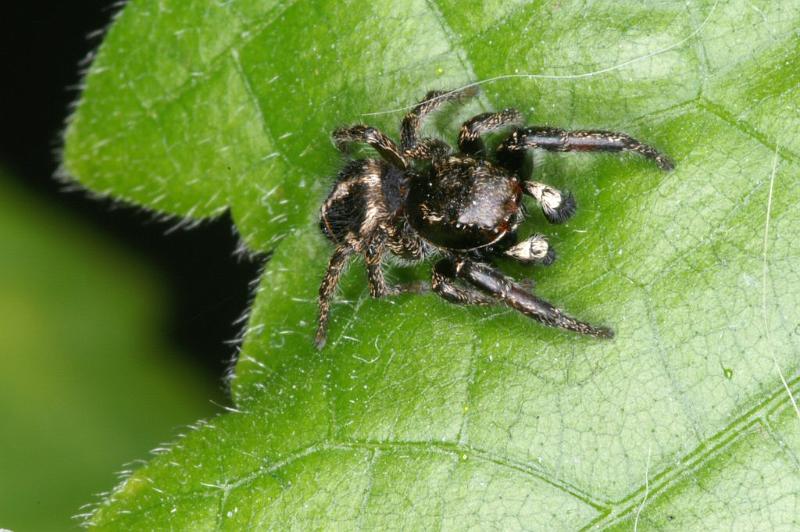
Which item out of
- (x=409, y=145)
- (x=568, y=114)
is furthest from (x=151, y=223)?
(x=568, y=114)

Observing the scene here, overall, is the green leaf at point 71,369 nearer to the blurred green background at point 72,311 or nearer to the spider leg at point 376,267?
the blurred green background at point 72,311

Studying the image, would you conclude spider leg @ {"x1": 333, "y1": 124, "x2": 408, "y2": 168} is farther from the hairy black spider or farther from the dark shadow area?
the dark shadow area

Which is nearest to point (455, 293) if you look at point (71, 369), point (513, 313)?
point (513, 313)

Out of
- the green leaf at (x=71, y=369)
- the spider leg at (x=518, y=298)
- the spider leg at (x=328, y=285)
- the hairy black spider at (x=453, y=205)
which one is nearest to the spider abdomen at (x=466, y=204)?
the hairy black spider at (x=453, y=205)

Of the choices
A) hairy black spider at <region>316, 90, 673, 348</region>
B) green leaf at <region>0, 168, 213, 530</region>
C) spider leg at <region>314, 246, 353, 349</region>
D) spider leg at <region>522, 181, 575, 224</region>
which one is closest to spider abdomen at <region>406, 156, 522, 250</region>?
hairy black spider at <region>316, 90, 673, 348</region>

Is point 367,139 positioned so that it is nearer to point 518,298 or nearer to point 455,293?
point 455,293

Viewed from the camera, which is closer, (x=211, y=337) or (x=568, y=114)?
(x=568, y=114)

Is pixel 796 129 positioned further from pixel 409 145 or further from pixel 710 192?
pixel 409 145
